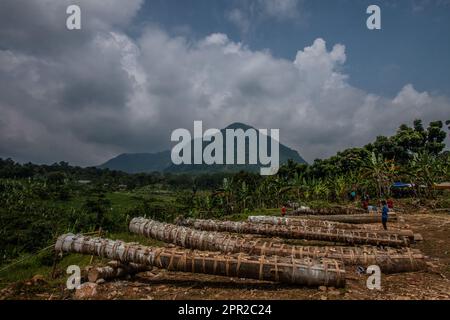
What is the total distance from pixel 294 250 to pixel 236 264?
2848 mm

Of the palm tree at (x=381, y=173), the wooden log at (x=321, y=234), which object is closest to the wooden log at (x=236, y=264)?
the wooden log at (x=321, y=234)

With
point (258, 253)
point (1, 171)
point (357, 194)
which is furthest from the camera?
point (1, 171)

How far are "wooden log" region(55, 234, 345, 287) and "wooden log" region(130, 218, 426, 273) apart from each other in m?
1.32

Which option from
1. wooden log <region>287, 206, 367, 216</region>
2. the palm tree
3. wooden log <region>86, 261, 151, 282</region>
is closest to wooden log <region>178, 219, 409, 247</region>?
wooden log <region>86, 261, 151, 282</region>

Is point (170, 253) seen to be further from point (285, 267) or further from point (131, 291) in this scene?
point (285, 267)

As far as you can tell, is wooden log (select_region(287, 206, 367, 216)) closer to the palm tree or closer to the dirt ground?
the palm tree

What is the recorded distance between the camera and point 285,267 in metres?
7.25

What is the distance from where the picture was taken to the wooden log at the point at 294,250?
8.82 metres

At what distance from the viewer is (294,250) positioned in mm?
9562
